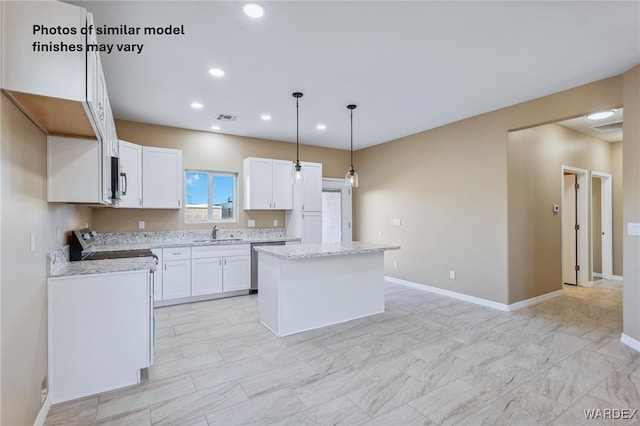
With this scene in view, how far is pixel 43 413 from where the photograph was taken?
2020mm

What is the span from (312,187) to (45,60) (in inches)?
177

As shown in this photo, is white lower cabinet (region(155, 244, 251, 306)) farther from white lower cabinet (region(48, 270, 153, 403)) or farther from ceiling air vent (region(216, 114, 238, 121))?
white lower cabinet (region(48, 270, 153, 403))

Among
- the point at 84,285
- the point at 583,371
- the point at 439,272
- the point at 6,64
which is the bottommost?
the point at 583,371

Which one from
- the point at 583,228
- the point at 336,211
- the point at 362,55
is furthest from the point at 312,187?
the point at 583,228

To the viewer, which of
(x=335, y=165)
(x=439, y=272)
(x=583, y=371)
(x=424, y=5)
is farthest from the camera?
(x=335, y=165)

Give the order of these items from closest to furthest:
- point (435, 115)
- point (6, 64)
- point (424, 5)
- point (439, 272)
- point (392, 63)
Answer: point (6, 64)
point (424, 5)
point (392, 63)
point (435, 115)
point (439, 272)

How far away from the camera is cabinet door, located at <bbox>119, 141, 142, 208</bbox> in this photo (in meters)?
4.20

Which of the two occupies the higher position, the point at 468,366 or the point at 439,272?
the point at 439,272

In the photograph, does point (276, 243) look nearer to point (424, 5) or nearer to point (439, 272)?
point (439, 272)

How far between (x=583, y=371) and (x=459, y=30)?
3007 mm

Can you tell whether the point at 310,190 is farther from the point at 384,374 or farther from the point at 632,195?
the point at 632,195

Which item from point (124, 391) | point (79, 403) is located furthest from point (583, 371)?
point (79, 403)

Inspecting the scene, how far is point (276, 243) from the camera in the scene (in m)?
5.35

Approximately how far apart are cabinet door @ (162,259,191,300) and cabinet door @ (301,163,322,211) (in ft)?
7.42
